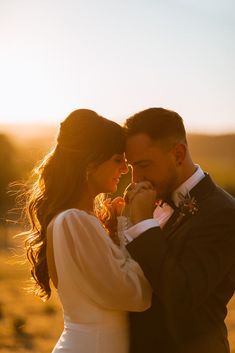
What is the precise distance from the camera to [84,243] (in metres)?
4.57

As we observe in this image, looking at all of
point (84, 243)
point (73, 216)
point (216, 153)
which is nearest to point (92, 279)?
point (84, 243)

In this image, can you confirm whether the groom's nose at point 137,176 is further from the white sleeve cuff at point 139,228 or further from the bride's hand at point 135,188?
the white sleeve cuff at point 139,228

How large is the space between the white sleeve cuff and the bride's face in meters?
0.39

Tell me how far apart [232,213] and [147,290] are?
693mm

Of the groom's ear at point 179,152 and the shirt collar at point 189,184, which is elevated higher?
the groom's ear at point 179,152

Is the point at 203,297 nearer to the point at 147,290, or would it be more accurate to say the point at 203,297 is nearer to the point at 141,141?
the point at 147,290

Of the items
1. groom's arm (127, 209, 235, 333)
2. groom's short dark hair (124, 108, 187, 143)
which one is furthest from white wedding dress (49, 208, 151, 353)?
groom's short dark hair (124, 108, 187, 143)

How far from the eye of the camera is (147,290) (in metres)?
4.63

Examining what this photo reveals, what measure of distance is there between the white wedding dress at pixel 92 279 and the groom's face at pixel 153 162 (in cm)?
55

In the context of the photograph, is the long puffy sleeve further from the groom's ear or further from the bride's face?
the groom's ear

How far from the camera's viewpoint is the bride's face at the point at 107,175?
15.9 ft

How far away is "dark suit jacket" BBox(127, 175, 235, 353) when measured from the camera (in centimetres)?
445

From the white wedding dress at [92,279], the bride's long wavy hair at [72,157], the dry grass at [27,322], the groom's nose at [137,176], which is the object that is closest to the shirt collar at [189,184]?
the groom's nose at [137,176]

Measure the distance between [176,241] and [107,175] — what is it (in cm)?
59
